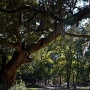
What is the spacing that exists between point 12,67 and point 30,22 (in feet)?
14.5

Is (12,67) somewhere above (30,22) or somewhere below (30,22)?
below

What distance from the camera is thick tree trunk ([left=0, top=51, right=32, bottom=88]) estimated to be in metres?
17.2

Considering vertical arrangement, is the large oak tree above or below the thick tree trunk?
above

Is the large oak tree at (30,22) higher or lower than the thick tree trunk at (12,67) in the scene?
higher

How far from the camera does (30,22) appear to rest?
14.6m

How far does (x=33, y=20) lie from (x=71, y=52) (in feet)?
99.0

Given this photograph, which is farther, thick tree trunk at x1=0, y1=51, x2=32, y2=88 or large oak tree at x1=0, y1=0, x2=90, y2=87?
thick tree trunk at x1=0, y1=51, x2=32, y2=88

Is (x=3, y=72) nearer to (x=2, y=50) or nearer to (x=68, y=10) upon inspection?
(x=2, y=50)

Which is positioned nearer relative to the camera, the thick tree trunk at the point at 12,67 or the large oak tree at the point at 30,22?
the large oak tree at the point at 30,22

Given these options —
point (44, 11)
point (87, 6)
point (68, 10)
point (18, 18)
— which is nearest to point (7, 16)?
point (18, 18)

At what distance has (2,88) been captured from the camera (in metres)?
16.5

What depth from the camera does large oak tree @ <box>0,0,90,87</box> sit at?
1130 centimetres

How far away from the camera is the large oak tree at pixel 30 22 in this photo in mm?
11305

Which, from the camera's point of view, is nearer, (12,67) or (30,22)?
(30,22)
